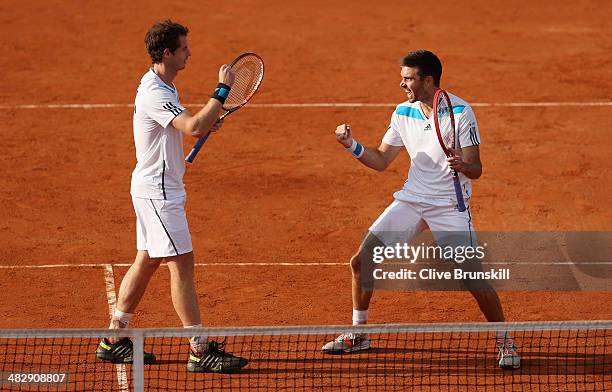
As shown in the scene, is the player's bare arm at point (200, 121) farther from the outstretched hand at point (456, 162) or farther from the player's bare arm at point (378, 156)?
the outstretched hand at point (456, 162)

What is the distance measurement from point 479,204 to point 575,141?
2.64m

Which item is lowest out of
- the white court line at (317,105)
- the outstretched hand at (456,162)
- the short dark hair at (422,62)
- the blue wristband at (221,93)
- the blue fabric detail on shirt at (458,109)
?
the outstretched hand at (456,162)

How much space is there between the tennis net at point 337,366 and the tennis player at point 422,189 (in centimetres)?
24

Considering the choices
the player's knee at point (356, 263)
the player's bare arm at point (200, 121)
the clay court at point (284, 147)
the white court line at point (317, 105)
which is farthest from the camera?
the white court line at point (317, 105)

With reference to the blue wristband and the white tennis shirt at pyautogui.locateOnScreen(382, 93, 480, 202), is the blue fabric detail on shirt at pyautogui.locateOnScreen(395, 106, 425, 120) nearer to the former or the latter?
the white tennis shirt at pyautogui.locateOnScreen(382, 93, 480, 202)

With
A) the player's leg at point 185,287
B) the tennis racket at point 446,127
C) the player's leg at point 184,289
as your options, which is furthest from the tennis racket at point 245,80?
the tennis racket at point 446,127

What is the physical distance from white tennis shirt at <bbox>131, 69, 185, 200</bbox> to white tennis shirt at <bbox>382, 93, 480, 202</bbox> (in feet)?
6.33

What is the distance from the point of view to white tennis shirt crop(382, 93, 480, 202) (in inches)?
380

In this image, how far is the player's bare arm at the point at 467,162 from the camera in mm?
9352

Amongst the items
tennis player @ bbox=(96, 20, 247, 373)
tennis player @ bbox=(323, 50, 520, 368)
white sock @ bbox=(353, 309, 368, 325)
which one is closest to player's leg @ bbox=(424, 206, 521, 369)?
tennis player @ bbox=(323, 50, 520, 368)

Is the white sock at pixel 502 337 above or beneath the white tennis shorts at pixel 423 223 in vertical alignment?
beneath

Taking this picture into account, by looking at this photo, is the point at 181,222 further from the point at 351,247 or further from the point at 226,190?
the point at 226,190

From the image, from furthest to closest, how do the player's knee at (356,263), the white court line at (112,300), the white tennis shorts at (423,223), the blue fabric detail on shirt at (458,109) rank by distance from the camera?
1. the player's knee at (356,263)
2. the white tennis shorts at (423,223)
3. the blue fabric detail on shirt at (458,109)
4. the white court line at (112,300)

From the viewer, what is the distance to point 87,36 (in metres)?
20.5
